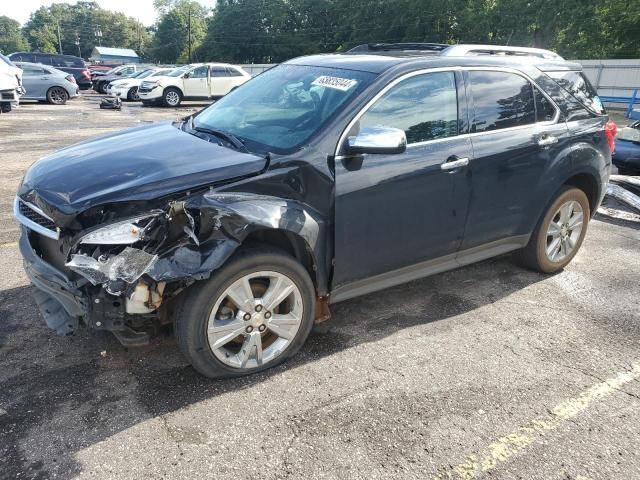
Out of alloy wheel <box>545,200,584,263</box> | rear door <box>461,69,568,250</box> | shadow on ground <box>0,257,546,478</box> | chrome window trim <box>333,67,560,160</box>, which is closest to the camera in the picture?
shadow on ground <box>0,257,546,478</box>

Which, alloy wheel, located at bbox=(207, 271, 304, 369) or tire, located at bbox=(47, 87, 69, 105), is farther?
tire, located at bbox=(47, 87, 69, 105)

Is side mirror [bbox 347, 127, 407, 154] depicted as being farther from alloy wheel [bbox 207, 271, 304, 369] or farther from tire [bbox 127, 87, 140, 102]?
tire [bbox 127, 87, 140, 102]

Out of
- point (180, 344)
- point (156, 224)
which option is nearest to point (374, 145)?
point (156, 224)

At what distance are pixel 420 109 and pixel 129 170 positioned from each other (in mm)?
1922

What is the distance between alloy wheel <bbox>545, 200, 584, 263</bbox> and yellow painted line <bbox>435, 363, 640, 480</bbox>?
154 centimetres

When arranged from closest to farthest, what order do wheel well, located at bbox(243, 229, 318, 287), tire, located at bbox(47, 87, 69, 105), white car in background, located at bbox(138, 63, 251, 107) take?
wheel well, located at bbox(243, 229, 318, 287) < tire, located at bbox(47, 87, 69, 105) < white car in background, located at bbox(138, 63, 251, 107)

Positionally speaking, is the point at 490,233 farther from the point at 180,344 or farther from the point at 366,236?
the point at 180,344

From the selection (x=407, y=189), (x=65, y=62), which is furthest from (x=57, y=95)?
(x=407, y=189)

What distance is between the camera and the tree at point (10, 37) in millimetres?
116875

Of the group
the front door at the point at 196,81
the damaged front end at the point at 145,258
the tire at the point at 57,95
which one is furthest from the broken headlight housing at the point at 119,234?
the tire at the point at 57,95

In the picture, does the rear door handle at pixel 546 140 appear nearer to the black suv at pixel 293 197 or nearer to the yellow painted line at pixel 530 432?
the black suv at pixel 293 197

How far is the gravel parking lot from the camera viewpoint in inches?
95.3

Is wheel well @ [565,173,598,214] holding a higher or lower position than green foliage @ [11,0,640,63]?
lower

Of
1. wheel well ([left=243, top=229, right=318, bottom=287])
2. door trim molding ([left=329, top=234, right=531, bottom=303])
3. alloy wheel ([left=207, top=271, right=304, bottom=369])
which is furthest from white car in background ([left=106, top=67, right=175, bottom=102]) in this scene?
alloy wheel ([left=207, top=271, right=304, bottom=369])
